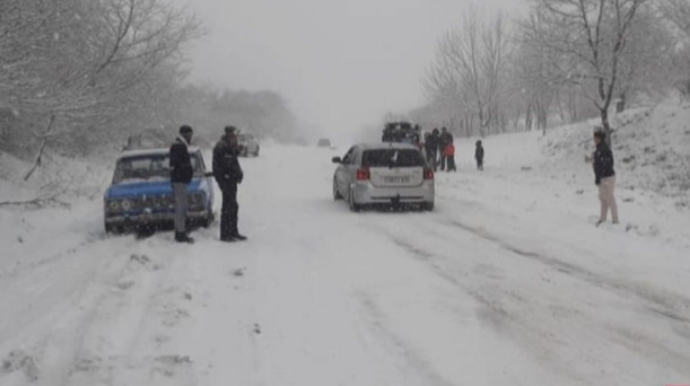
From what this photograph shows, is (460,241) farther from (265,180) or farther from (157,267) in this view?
(265,180)

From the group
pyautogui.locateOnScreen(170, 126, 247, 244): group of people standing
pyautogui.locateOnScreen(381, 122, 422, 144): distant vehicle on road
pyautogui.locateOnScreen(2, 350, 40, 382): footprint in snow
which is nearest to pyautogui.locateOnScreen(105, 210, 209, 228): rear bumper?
pyautogui.locateOnScreen(170, 126, 247, 244): group of people standing

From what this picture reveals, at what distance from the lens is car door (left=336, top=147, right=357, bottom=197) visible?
657 inches

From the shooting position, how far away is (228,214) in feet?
38.1

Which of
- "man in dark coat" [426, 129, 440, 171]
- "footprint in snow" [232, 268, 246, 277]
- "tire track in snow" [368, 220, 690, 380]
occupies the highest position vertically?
"man in dark coat" [426, 129, 440, 171]

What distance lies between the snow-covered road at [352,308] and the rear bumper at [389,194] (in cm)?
239

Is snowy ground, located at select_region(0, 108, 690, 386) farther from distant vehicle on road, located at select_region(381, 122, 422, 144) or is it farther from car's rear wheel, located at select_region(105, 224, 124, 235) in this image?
distant vehicle on road, located at select_region(381, 122, 422, 144)

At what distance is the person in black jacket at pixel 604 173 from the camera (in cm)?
1283

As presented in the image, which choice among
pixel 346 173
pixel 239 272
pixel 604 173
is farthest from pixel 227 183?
pixel 604 173

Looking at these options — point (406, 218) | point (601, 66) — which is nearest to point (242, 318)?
point (406, 218)

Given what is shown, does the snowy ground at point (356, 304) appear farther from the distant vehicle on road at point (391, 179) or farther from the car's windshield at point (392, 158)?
the car's windshield at point (392, 158)

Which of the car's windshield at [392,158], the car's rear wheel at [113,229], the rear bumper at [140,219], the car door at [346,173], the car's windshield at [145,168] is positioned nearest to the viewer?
the rear bumper at [140,219]

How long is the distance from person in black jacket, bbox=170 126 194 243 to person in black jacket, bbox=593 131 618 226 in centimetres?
777

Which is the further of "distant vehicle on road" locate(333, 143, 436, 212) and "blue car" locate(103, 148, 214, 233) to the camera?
"distant vehicle on road" locate(333, 143, 436, 212)

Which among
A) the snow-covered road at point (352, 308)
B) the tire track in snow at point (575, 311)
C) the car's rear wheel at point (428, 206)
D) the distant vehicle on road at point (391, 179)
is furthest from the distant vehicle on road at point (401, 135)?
the tire track in snow at point (575, 311)
